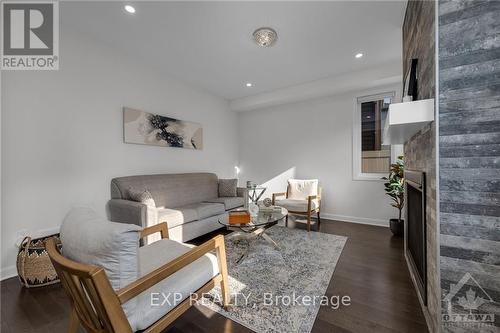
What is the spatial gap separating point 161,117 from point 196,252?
292 cm

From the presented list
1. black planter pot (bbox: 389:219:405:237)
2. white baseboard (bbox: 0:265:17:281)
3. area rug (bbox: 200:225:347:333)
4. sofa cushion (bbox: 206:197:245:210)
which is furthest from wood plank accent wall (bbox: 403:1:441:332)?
white baseboard (bbox: 0:265:17:281)

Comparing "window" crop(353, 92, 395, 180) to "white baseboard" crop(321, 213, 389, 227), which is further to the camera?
"window" crop(353, 92, 395, 180)

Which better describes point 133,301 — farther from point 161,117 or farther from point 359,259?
point 161,117

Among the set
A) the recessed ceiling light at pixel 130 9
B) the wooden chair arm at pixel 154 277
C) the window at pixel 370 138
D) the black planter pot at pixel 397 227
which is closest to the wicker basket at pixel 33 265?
the wooden chair arm at pixel 154 277

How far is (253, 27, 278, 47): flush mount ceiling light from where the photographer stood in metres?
Answer: 2.42

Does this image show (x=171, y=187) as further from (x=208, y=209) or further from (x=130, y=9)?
(x=130, y=9)

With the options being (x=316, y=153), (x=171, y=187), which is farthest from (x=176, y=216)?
(x=316, y=153)

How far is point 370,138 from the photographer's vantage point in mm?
3869

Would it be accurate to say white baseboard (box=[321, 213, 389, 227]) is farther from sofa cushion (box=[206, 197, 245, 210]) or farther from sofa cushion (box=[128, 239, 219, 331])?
sofa cushion (box=[128, 239, 219, 331])

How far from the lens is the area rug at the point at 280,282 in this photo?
1475 mm

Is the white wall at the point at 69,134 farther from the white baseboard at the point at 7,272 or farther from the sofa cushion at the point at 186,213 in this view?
the sofa cushion at the point at 186,213

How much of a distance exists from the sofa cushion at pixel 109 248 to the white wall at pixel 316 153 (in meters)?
3.88

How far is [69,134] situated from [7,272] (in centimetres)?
158

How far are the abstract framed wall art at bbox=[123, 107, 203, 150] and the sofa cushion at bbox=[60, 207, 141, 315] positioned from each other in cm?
238
